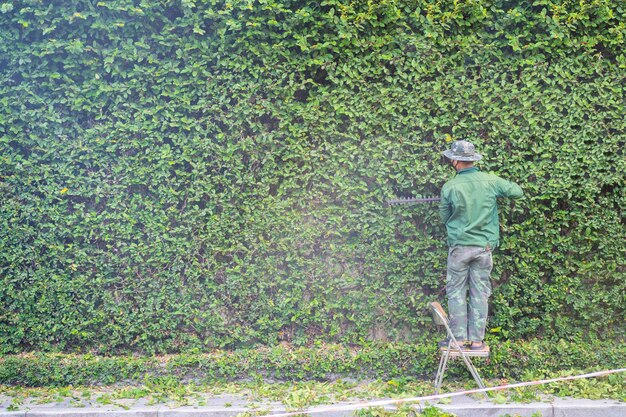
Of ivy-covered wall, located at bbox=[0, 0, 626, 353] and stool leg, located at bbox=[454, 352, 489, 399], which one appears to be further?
ivy-covered wall, located at bbox=[0, 0, 626, 353]

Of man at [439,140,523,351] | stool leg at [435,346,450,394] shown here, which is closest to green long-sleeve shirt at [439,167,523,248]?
man at [439,140,523,351]

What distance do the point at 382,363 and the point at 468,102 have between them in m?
2.58

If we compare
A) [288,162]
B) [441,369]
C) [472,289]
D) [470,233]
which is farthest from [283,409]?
[288,162]

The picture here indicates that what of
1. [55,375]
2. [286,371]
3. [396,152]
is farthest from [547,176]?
[55,375]

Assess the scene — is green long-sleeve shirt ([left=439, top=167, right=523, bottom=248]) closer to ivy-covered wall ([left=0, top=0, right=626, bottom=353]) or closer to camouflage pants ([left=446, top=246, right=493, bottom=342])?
camouflage pants ([left=446, top=246, right=493, bottom=342])

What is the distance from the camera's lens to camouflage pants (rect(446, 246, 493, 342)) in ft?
20.9

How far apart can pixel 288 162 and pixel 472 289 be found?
2087mm

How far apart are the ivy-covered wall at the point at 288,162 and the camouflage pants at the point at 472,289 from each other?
1.90ft

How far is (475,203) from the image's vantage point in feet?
20.7

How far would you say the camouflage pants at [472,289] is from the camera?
20.9ft

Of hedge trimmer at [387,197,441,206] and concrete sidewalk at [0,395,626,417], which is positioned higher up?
hedge trimmer at [387,197,441,206]

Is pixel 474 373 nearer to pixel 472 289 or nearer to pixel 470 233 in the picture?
pixel 472 289

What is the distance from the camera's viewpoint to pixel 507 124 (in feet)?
22.4

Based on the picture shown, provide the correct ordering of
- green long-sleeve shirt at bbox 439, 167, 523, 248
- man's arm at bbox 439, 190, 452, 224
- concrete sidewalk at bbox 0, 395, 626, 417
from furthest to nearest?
man's arm at bbox 439, 190, 452, 224 → green long-sleeve shirt at bbox 439, 167, 523, 248 → concrete sidewalk at bbox 0, 395, 626, 417
